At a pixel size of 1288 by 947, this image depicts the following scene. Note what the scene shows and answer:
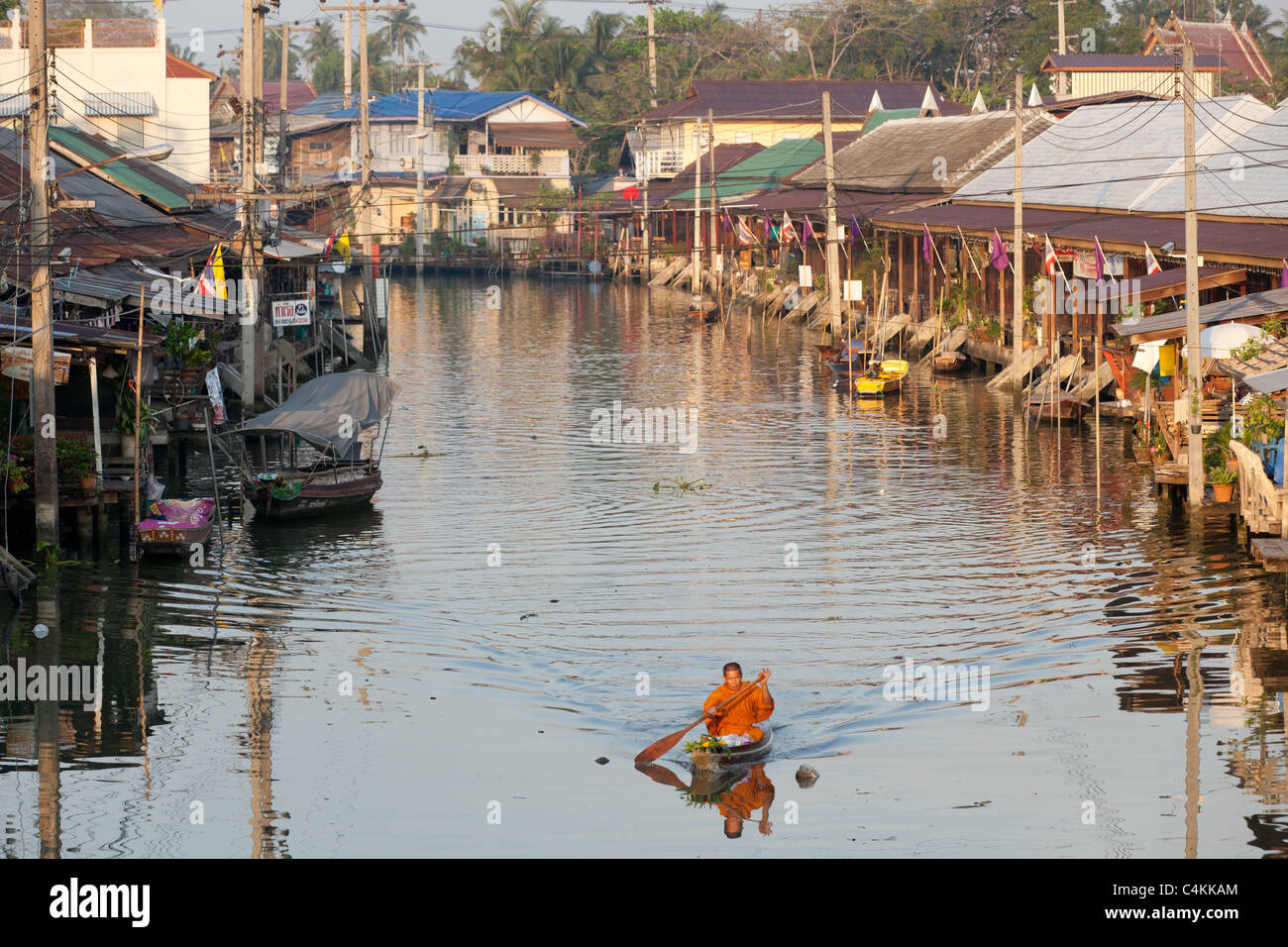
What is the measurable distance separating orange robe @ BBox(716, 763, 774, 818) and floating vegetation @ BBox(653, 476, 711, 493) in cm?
1698

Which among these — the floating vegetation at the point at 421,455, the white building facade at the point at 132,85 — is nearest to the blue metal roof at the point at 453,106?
the white building facade at the point at 132,85

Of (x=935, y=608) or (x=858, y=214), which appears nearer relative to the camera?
(x=935, y=608)

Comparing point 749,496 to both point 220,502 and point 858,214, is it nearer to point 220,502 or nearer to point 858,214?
point 220,502

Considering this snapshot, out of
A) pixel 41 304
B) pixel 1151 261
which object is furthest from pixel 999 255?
pixel 41 304

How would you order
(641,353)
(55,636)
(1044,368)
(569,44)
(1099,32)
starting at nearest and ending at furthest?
(55,636), (1044,368), (641,353), (1099,32), (569,44)

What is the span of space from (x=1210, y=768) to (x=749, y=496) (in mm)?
17287

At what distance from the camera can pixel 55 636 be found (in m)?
22.8

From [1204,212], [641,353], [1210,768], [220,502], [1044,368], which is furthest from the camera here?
[641,353]

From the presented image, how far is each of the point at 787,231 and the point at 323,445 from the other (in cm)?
4021

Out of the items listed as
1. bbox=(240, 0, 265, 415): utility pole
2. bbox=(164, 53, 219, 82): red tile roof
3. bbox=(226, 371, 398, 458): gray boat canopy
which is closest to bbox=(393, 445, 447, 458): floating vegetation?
bbox=(240, 0, 265, 415): utility pole

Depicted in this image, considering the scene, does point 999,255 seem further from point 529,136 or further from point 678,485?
point 529,136

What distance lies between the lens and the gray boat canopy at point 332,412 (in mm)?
30859

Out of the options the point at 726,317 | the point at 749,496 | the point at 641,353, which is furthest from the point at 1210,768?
the point at 726,317
